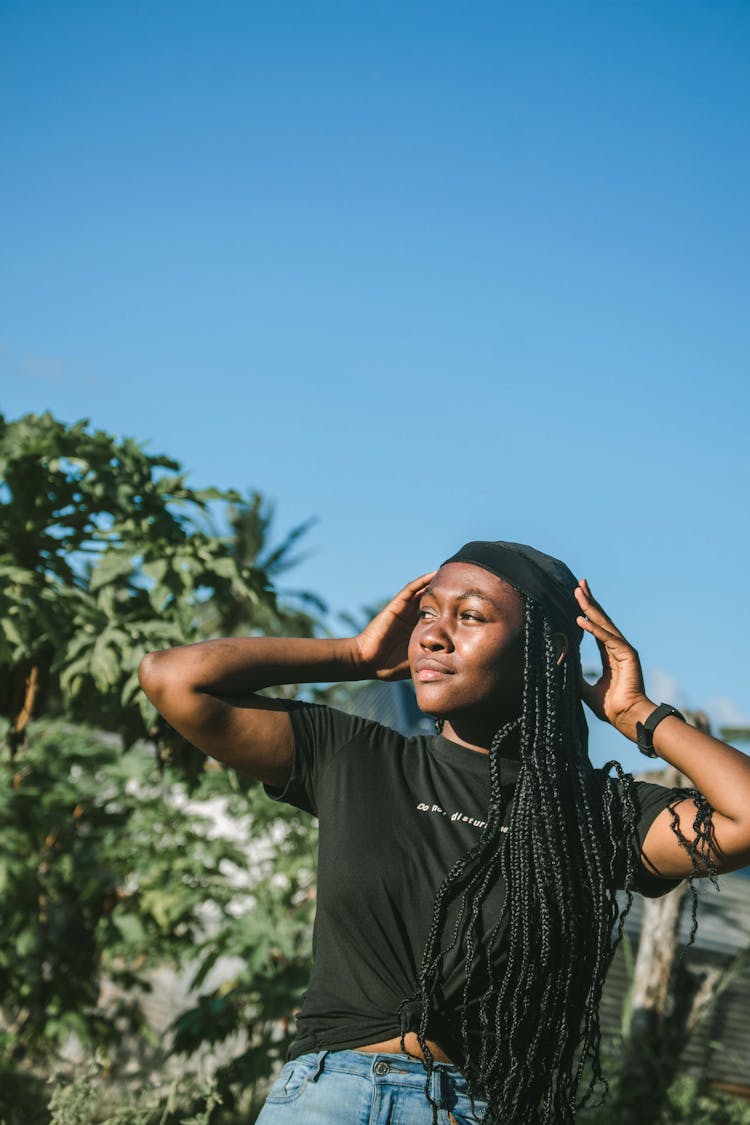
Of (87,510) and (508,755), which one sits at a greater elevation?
(87,510)

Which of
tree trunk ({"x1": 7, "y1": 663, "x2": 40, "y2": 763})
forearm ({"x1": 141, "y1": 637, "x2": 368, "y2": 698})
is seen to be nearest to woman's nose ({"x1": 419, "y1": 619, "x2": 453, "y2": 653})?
forearm ({"x1": 141, "y1": 637, "x2": 368, "y2": 698})

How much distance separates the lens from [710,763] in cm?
243

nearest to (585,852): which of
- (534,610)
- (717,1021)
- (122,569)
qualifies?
(534,610)

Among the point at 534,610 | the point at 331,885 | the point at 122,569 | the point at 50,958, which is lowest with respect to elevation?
the point at 50,958

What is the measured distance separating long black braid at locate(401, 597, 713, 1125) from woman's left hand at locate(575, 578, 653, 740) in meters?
0.15

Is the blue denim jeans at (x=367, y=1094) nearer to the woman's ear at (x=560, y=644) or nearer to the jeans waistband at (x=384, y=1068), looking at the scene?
the jeans waistband at (x=384, y=1068)

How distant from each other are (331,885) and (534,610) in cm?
73

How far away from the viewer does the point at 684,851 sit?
2.43 meters

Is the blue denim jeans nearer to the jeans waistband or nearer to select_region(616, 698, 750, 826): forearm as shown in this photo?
the jeans waistband

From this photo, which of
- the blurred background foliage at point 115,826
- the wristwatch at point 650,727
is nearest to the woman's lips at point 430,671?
the wristwatch at point 650,727

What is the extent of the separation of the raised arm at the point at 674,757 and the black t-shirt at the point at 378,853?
0.06 meters

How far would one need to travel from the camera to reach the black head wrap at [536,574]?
8.34 ft

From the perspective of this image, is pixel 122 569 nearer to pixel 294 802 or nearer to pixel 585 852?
pixel 294 802

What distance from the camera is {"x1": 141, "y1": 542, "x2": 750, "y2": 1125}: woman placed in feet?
7.27
